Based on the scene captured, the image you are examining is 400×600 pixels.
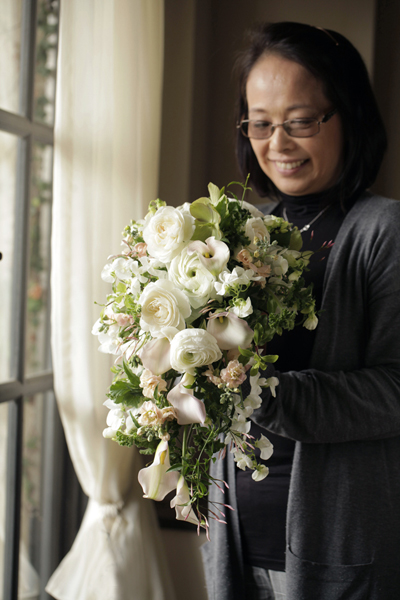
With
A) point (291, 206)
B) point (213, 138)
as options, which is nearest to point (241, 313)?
point (291, 206)

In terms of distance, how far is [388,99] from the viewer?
6.97 ft

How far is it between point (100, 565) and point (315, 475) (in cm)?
83

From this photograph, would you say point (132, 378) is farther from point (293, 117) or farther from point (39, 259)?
point (39, 259)

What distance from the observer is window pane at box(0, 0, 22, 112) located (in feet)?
4.74

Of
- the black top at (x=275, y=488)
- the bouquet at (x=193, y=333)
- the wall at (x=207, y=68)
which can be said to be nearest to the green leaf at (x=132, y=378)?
the bouquet at (x=193, y=333)

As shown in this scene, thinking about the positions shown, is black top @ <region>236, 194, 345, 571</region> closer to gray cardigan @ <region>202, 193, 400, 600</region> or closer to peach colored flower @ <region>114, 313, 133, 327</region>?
gray cardigan @ <region>202, 193, 400, 600</region>

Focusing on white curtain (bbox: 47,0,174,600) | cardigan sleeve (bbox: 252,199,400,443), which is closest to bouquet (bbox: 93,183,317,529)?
cardigan sleeve (bbox: 252,199,400,443)

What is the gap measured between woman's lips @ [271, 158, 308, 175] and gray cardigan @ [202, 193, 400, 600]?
0.19 meters

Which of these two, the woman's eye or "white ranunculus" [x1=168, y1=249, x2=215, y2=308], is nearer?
"white ranunculus" [x1=168, y1=249, x2=215, y2=308]

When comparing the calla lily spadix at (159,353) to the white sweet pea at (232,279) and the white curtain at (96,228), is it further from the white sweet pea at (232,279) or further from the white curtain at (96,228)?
the white curtain at (96,228)

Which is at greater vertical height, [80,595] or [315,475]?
[315,475]

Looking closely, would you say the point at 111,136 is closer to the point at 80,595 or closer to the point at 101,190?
the point at 101,190

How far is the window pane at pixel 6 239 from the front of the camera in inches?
58.4

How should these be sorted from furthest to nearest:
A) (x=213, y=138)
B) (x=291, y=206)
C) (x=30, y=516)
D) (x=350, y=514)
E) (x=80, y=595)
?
(x=213, y=138)
(x=30, y=516)
(x=80, y=595)
(x=291, y=206)
(x=350, y=514)
